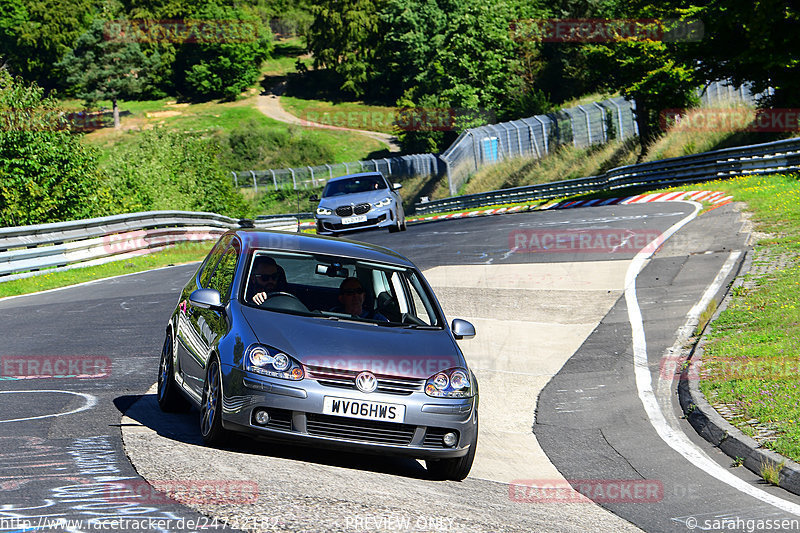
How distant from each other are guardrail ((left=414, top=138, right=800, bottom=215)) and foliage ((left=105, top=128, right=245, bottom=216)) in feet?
39.2

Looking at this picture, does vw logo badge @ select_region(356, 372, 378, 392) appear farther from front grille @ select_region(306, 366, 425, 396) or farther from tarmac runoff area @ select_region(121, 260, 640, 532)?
tarmac runoff area @ select_region(121, 260, 640, 532)

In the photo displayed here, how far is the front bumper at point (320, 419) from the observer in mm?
6648

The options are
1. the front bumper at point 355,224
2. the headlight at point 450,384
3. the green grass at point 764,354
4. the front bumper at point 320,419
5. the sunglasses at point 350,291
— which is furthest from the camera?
the front bumper at point 355,224

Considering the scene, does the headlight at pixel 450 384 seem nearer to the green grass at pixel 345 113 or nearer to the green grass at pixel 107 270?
the green grass at pixel 107 270

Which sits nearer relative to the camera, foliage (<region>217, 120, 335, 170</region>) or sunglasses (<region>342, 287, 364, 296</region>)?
sunglasses (<region>342, 287, 364, 296</region>)

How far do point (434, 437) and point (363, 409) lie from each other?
619 millimetres

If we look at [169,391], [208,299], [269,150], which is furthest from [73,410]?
[269,150]

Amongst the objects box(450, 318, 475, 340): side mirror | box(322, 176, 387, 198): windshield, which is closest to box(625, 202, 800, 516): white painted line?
box(450, 318, 475, 340): side mirror

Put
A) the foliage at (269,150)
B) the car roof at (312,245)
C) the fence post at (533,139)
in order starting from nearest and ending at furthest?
the car roof at (312,245) < the fence post at (533,139) < the foliage at (269,150)

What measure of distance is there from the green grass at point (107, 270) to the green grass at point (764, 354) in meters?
13.0

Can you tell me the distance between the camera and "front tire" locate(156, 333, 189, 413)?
328 inches

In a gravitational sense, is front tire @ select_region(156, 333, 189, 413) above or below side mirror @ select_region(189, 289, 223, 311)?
below

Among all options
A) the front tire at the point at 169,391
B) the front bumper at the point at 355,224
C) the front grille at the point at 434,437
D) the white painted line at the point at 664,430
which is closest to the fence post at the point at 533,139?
the front bumper at the point at 355,224

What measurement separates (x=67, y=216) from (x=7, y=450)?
23.8 metres
